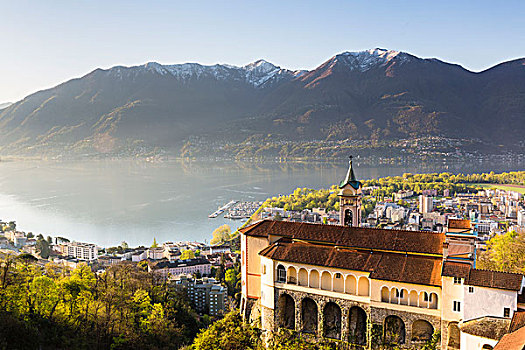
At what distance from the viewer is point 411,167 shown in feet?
424

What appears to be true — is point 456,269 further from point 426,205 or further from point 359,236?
point 426,205

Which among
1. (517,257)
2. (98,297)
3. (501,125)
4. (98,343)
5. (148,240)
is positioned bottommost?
(148,240)

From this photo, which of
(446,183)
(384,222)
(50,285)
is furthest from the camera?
(446,183)

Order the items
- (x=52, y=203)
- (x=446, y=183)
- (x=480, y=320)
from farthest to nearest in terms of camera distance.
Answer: (x=52, y=203)
(x=446, y=183)
(x=480, y=320)

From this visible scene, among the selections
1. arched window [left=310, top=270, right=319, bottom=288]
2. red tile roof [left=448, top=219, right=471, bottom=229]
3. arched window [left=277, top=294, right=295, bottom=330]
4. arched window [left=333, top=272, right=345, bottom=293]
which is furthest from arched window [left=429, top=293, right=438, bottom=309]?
arched window [left=277, top=294, right=295, bottom=330]

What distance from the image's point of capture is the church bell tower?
20.3m

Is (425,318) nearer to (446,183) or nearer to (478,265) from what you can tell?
(478,265)

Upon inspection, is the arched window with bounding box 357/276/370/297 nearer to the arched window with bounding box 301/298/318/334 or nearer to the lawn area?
the arched window with bounding box 301/298/318/334

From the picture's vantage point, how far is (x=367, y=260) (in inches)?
649

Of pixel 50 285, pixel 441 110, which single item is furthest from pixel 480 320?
pixel 441 110

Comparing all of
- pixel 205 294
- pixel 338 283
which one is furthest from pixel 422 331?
pixel 205 294

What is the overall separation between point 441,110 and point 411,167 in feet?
231

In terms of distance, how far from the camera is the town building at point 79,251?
164ft

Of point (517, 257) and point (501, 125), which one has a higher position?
point (501, 125)
